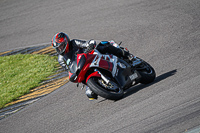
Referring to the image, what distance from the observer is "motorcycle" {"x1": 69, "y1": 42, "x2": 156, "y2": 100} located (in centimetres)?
627

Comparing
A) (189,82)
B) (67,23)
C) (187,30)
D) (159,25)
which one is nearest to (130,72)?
(189,82)

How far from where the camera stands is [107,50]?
7184 millimetres

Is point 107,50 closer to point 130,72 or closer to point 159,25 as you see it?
point 130,72

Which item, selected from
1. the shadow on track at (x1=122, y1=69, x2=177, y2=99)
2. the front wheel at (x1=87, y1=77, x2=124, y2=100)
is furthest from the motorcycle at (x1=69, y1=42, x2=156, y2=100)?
the shadow on track at (x1=122, y1=69, x2=177, y2=99)

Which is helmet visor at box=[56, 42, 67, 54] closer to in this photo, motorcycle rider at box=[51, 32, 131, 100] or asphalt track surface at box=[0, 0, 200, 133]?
motorcycle rider at box=[51, 32, 131, 100]

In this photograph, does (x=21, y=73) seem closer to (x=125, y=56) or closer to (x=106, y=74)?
(x=125, y=56)

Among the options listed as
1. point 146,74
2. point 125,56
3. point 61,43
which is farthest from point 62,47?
point 146,74

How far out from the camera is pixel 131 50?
32.2ft

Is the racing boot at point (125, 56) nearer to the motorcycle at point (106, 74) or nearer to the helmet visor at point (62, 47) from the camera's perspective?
the motorcycle at point (106, 74)

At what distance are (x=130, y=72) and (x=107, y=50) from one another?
2.47 feet

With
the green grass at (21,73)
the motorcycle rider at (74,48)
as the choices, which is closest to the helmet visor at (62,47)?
the motorcycle rider at (74,48)

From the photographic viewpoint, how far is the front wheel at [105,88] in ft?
19.9

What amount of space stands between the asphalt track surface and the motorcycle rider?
87 centimetres

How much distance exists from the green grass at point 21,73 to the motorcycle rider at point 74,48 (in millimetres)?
3015
